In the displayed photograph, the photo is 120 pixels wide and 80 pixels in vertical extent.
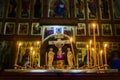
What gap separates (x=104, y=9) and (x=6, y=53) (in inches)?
231

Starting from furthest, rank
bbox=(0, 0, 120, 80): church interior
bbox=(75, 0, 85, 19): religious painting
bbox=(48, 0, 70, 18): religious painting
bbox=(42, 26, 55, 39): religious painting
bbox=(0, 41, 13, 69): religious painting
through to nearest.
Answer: bbox=(75, 0, 85, 19): religious painting, bbox=(48, 0, 70, 18): religious painting, bbox=(42, 26, 55, 39): religious painting, bbox=(0, 0, 120, 80): church interior, bbox=(0, 41, 13, 69): religious painting

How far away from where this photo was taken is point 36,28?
12680 millimetres

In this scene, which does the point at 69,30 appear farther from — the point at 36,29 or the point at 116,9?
the point at 116,9

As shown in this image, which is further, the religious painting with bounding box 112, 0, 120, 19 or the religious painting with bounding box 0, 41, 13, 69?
the religious painting with bounding box 112, 0, 120, 19

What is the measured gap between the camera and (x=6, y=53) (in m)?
12.0

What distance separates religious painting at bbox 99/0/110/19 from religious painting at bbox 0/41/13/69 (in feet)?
17.2

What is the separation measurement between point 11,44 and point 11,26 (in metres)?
1.13

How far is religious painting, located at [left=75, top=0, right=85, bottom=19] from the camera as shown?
13039 mm

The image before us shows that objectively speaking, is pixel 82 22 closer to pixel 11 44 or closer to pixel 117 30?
pixel 117 30

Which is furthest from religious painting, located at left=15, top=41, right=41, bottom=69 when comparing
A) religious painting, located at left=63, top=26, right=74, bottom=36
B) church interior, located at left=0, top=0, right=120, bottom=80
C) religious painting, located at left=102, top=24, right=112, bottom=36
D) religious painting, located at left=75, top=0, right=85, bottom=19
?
religious painting, located at left=102, top=24, right=112, bottom=36

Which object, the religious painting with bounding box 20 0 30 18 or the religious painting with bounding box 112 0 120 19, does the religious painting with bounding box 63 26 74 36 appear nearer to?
the religious painting with bounding box 20 0 30 18
